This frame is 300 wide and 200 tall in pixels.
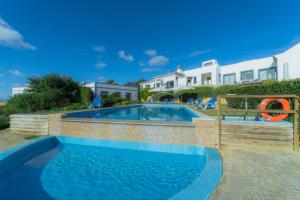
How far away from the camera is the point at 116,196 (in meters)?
2.71

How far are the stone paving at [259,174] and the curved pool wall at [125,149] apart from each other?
0.58 ft

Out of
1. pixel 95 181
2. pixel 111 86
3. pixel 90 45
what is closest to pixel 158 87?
pixel 111 86

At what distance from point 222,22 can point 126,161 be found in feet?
68.3

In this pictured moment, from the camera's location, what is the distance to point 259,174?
263 cm

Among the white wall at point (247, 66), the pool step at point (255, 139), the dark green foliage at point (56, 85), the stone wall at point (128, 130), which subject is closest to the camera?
the pool step at point (255, 139)

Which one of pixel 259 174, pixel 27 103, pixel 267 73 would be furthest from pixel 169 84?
pixel 259 174


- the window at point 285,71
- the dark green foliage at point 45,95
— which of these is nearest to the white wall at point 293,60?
the window at point 285,71

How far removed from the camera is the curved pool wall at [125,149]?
2.23 meters

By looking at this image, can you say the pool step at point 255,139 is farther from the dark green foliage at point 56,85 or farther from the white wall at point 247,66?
the white wall at point 247,66

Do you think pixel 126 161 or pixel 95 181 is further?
pixel 126 161

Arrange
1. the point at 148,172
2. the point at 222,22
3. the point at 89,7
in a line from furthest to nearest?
1. the point at 222,22
2. the point at 89,7
3. the point at 148,172

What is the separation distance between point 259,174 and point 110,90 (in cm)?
2486

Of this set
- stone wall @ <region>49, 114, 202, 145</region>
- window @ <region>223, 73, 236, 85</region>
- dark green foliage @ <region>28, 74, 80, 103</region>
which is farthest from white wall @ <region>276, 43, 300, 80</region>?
dark green foliage @ <region>28, 74, 80, 103</region>

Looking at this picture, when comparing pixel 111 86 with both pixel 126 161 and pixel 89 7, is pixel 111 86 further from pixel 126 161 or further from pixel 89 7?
pixel 126 161
